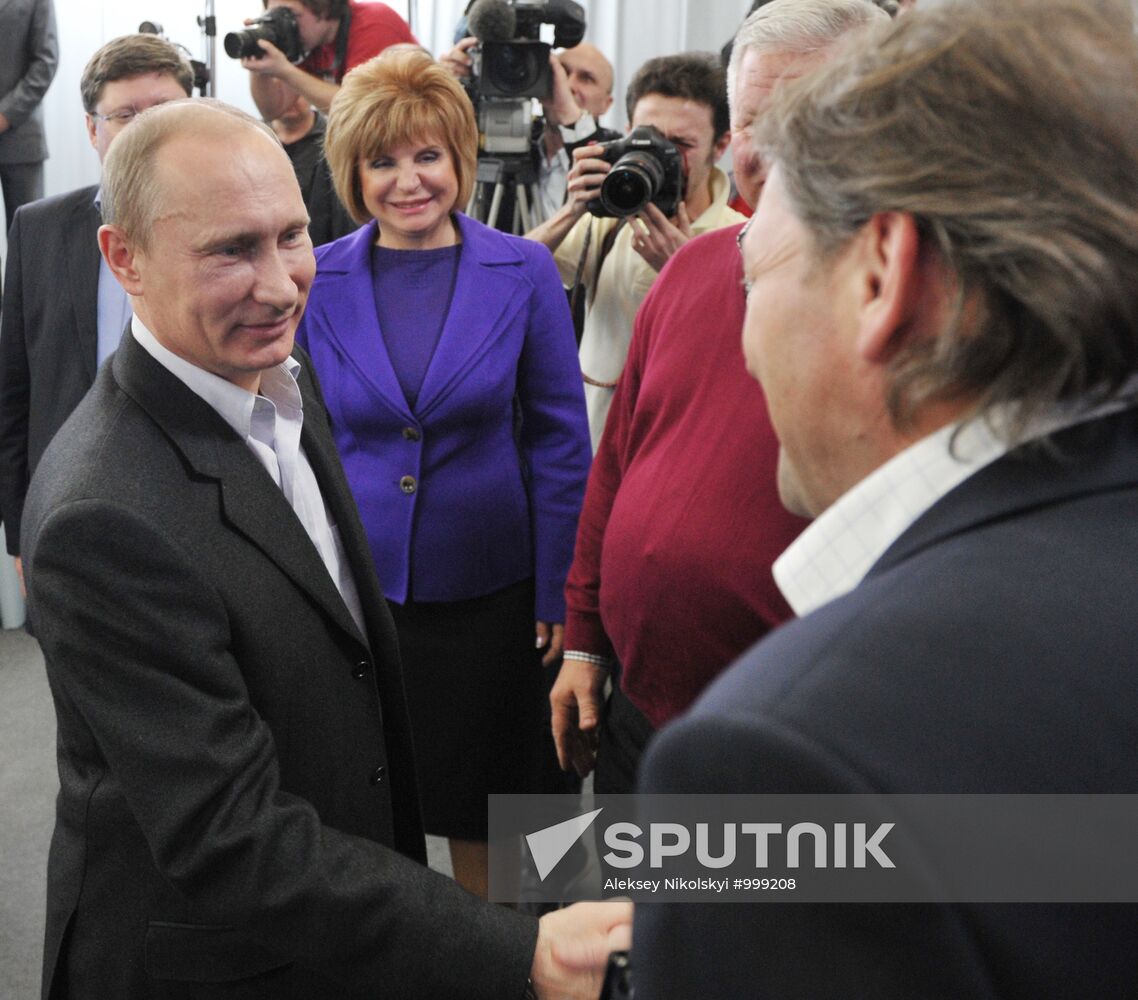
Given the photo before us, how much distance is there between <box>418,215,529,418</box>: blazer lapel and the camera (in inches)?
72.2

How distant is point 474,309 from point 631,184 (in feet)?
1.27

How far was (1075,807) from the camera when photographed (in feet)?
1.62

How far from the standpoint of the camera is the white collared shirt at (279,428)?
1.09 m

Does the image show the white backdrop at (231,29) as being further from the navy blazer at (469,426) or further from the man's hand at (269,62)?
the navy blazer at (469,426)

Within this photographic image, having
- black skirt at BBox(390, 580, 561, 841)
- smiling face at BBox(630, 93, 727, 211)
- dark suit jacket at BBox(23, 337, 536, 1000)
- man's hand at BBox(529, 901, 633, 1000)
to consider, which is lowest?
black skirt at BBox(390, 580, 561, 841)

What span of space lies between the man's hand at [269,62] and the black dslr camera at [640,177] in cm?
90

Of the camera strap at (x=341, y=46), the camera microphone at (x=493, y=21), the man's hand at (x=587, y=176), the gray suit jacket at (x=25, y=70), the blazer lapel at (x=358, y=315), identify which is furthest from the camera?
the gray suit jacket at (x=25, y=70)

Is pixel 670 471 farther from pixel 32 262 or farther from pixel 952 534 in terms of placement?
pixel 32 262

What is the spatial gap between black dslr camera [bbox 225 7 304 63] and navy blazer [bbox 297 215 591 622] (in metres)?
0.86

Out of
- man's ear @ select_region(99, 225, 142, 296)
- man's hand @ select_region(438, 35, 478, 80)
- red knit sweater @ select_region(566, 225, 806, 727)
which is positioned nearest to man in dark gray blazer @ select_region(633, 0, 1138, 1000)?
red knit sweater @ select_region(566, 225, 806, 727)

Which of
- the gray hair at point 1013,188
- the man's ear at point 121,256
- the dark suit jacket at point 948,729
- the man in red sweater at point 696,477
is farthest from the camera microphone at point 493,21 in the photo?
the dark suit jacket at point 948,729

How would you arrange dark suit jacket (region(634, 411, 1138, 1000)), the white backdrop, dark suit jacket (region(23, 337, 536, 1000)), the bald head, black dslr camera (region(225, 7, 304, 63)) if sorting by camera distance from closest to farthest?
dark suit jacket (region(634, 411, 1138, 1000))
dark suit jacket (region(23, 337, 536, 1000))
black dslr camera (region(225, 7, 304, 63))
the bald head
the white backdrop

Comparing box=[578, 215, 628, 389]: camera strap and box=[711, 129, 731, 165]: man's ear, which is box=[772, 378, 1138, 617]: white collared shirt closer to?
box=[578, 215, 628, 389]: camera strap

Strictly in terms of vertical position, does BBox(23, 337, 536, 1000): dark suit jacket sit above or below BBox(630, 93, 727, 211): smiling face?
below
